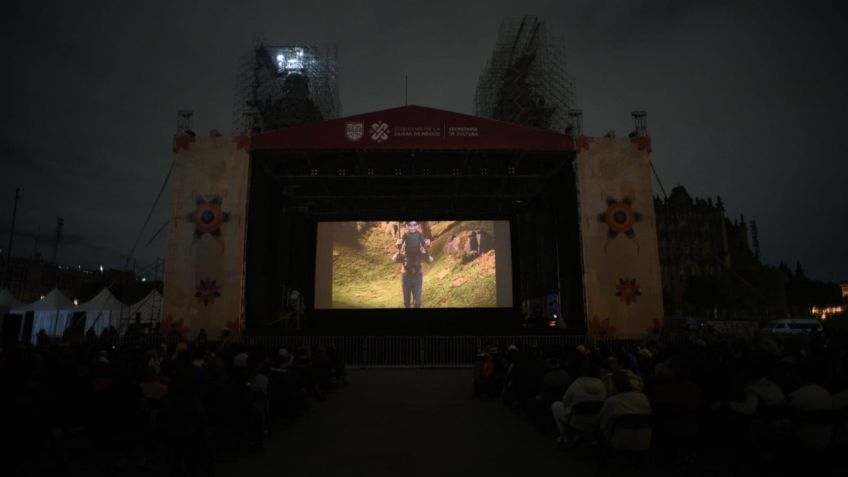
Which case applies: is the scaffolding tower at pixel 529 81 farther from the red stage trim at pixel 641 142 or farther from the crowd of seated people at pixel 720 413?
the crowd of seated people at pixel 720 413

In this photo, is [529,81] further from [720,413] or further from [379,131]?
[720,413]

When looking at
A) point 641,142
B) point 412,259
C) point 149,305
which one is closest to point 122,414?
point 412,259

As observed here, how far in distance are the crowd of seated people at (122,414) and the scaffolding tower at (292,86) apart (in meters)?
27.1

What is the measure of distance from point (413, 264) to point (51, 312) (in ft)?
54.0

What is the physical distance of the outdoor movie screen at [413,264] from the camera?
17266mm

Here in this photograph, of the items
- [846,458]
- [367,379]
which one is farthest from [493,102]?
[846,458]

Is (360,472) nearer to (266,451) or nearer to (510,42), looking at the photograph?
(266,451)

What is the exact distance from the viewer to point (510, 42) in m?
26.3

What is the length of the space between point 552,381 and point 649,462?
1476 mm

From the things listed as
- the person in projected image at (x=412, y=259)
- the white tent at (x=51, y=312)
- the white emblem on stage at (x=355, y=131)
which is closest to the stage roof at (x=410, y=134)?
the white emblem on stage at (x=355, y=131)

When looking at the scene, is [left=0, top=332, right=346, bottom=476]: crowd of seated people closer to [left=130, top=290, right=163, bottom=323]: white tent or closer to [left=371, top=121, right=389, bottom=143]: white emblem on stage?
[left=371, top=121, right=389, bottom=143]: white emblem on stage

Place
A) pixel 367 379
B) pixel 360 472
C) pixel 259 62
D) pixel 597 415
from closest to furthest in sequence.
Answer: pixel 360 472, pixel 597 415, pixel 367 379, pixel 259 62

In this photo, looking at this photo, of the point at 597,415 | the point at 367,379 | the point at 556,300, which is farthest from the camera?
the point at 556,300

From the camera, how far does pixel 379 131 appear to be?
1432cm
